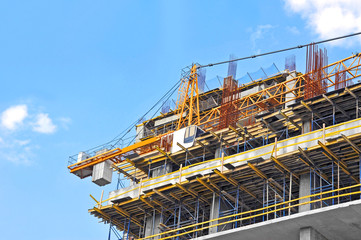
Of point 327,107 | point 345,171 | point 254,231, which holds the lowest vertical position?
point 254,231

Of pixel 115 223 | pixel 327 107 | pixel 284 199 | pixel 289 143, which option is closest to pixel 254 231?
pixel 284 199

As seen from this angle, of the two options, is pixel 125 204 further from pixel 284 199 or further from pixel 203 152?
pixel 284 199

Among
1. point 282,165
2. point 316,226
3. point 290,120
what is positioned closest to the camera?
point 316,226

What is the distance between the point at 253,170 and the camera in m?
46.2

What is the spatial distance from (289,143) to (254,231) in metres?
6.30

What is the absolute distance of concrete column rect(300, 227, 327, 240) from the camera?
4191 centimetres

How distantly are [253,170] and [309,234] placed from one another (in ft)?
20.4

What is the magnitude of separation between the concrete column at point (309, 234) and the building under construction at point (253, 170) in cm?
6

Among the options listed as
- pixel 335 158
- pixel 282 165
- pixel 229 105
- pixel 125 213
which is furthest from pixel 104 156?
pixel 335 158

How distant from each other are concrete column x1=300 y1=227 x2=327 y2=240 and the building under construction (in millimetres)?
63

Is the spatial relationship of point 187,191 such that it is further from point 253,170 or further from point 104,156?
point 104,156

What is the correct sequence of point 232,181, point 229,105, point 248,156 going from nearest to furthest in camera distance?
point 232,181
point 248,156
point 229,105

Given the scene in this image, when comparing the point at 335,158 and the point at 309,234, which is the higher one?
the point at 335,158

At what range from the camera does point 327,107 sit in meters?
46.8
